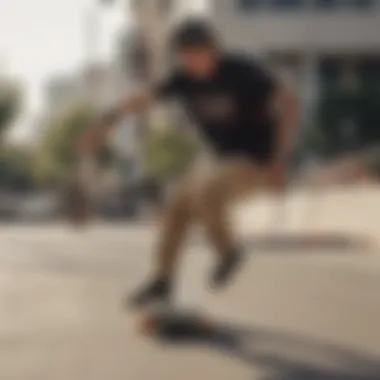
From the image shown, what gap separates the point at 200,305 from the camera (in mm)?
4445

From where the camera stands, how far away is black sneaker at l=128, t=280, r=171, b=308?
14.2 feet

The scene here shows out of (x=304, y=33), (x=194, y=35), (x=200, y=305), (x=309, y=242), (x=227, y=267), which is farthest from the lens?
(x=309, y=242)

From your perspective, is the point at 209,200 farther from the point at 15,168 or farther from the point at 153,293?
the point at 15,168

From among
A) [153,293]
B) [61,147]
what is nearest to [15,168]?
[61,147]

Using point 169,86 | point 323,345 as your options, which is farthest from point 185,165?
point 323,345

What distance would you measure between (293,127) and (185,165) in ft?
1.20

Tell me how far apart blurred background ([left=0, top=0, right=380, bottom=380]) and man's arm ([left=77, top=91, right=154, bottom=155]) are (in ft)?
0.13

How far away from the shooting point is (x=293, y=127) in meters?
4.16

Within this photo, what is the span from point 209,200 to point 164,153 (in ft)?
0.70

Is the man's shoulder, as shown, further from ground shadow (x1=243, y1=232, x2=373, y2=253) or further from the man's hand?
ground shadow (x1=243, y1=232, x2=373, y2=253)

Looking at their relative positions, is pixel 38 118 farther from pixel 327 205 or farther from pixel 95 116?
pixel 327 205

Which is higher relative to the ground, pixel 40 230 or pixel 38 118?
pixel 38 118

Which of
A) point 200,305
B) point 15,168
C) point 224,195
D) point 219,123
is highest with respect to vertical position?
point 219,123

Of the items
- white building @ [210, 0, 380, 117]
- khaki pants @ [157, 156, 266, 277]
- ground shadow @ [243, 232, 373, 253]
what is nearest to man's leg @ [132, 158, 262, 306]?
khaki pants @ [157, 156, 266, 277]
